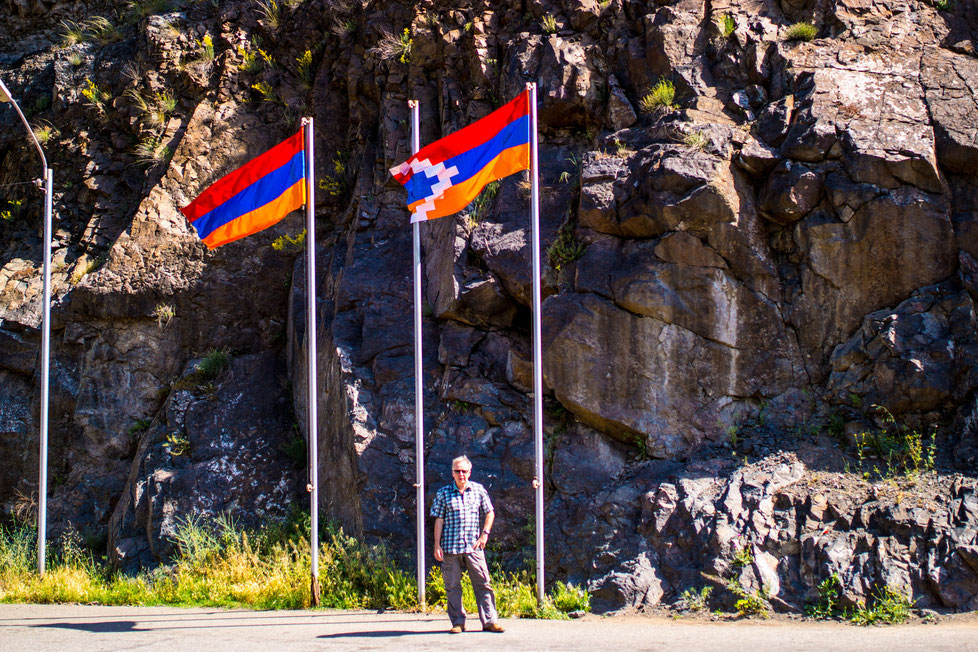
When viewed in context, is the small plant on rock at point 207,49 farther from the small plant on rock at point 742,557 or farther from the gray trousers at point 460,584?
the small plant on rock at point 742,557

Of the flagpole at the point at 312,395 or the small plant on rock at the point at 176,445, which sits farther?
the small plant on rock at the point at 176,445

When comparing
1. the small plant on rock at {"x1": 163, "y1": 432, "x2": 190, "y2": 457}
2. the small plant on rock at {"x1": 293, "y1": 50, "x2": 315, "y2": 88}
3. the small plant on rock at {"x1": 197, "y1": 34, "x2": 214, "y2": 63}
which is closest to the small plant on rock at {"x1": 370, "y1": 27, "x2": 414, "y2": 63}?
the small plant on rock at {"x1": 293, "y1": 50, "x2": 315, "y2": 88}

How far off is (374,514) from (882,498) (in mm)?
6045

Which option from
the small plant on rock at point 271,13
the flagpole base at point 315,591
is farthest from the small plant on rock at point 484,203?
the small plant on rock at point 271,13

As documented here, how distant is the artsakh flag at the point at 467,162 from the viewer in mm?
9469

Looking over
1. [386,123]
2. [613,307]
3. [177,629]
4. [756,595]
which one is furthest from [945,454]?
[386,123]

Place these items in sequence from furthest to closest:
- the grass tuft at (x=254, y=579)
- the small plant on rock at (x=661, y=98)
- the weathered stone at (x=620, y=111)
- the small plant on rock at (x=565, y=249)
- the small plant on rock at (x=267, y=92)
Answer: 1. the small plant on rock at (x=267, y=92)
2. the weathered stone at (x=620, y=111)
3. the small plant on rock at (x=661, y=98)
4. the small plant on rock at (x=565, y=249)
5. the grass tuft at (x=254, y=579)

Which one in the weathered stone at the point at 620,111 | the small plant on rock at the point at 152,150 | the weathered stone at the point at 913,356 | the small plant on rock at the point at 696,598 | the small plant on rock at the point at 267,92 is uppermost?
the small plant on rock at the point at 267,92

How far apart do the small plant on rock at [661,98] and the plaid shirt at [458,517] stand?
6641mm

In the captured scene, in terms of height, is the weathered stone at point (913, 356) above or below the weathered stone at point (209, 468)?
above

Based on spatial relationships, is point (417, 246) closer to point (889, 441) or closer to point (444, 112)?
point (444, 112)

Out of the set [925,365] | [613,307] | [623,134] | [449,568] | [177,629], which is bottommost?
[177,629]

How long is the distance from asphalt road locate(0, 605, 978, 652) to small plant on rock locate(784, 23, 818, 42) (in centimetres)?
807

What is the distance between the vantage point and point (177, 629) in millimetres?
8703
